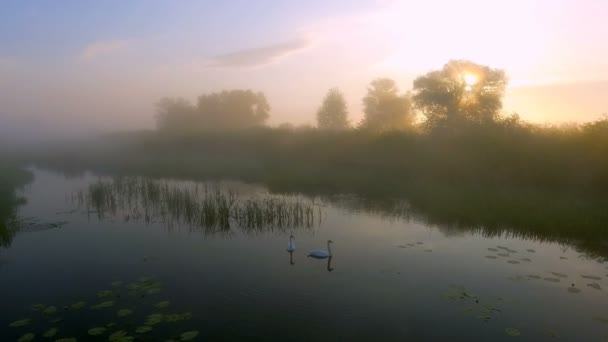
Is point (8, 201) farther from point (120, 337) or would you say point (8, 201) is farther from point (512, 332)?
point (512, 332)

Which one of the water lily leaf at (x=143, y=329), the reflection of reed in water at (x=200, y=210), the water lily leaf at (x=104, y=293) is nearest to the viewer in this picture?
the water lily leaf at (x=143, y=329)

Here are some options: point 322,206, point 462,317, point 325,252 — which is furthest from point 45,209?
point 462,317

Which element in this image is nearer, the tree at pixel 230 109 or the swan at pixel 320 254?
the swan at pixel 320 254

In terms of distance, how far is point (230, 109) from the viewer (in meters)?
86.9

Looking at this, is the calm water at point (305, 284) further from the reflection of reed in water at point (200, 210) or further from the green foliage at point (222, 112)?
the green foliage at point (222, 112)

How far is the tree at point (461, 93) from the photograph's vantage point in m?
50.2

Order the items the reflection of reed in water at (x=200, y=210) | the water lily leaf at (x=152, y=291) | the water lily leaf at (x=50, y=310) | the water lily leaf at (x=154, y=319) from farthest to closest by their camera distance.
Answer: the reflection of reed in water at (x=200, y=210), the water lily leaf at (x=152, y=291), the water lily leaf at (x=50, y=310), the water lily leaf at (x=154, y=319)

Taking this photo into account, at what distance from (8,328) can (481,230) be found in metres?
15.9

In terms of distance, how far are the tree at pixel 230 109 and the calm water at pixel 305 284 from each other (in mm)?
71595

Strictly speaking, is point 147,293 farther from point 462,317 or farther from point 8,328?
point 462,317

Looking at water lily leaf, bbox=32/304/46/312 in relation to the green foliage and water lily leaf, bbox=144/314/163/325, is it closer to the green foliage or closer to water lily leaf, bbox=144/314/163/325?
water lily leaf, bbox=144/314/163/325

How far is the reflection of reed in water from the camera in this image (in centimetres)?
1717

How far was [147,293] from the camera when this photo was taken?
1029 centimetres

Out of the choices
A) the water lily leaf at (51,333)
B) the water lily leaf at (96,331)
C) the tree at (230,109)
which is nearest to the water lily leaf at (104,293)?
the water lily leaf at (51,333)
